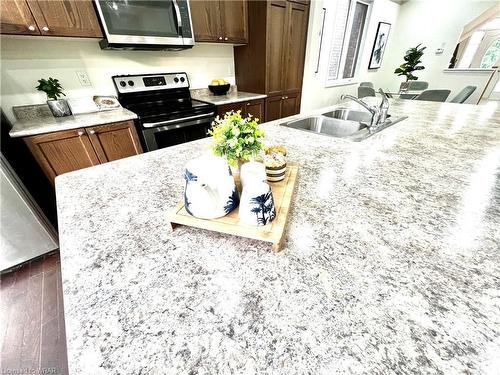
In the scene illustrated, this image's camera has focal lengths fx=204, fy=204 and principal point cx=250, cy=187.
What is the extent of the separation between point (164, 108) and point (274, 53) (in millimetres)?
1506

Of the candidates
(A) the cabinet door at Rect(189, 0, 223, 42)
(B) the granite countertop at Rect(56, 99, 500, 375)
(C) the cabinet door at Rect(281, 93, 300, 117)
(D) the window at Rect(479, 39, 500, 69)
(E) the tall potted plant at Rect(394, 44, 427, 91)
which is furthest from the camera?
(D) the window at Rect(479, 39, 500, 69)

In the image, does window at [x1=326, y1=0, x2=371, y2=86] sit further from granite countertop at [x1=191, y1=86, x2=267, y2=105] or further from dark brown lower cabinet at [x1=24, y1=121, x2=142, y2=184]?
dark brown lower cabinet at [x1=24, y1=121, x2=142, y2=184]

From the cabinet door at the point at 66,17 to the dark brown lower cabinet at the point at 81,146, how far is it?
0.68 metres

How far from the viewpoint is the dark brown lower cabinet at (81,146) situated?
145cm

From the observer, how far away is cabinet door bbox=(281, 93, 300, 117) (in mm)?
2952

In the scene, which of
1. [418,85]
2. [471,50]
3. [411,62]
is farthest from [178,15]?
[471,50]

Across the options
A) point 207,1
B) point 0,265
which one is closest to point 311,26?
point 207,1

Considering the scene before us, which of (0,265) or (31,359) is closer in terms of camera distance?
(31,359)

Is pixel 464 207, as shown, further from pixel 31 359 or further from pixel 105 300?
pixel 31 359

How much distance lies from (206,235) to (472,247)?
65 centimetres

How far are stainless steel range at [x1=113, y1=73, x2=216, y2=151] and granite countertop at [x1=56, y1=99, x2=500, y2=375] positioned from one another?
3.77ft

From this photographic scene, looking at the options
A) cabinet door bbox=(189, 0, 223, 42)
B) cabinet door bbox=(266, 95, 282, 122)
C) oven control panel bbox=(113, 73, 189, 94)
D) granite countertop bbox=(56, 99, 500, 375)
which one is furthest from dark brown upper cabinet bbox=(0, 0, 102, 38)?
cabinet door bbox=(266, 95, 282, 122)

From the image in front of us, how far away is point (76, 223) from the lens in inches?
23.4

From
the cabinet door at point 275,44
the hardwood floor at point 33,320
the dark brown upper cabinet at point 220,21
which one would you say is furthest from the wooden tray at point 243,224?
the cabinet door at point 275,44
